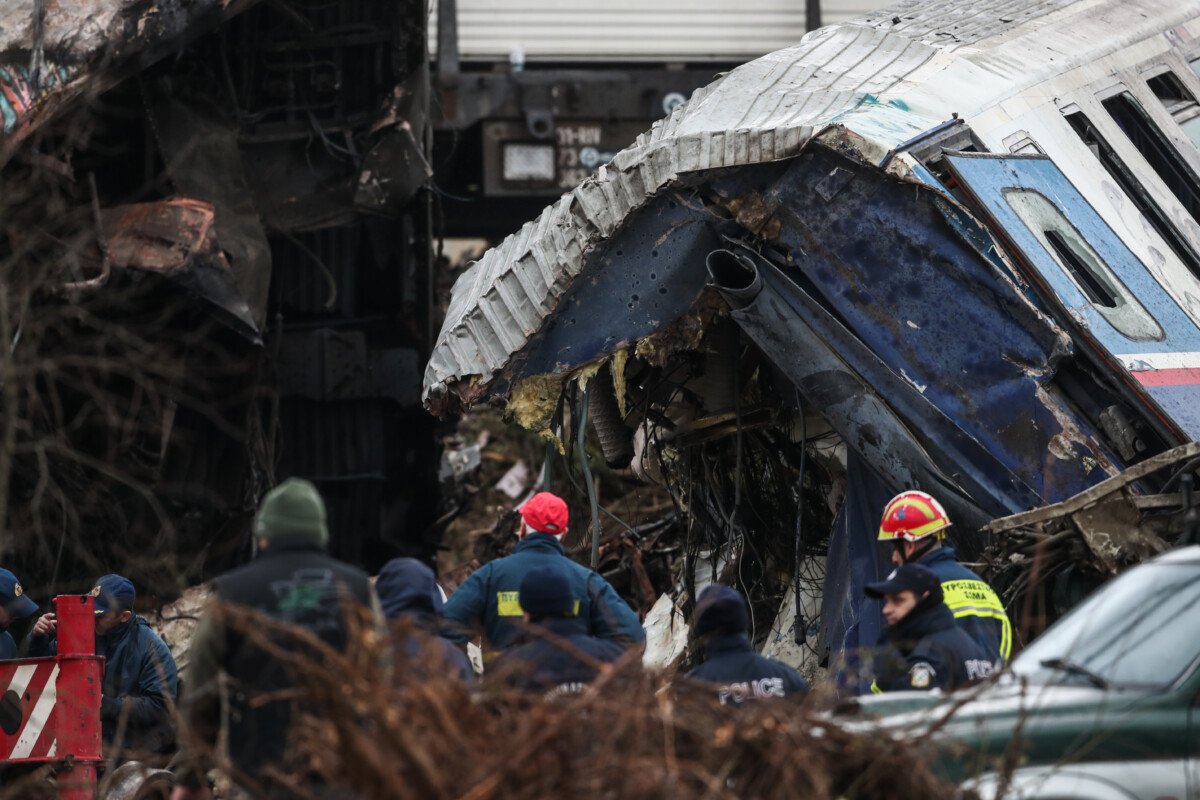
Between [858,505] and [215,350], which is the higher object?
[215,350]

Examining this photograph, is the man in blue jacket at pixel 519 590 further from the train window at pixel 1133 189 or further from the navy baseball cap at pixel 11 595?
the train window at pixel 1133 189

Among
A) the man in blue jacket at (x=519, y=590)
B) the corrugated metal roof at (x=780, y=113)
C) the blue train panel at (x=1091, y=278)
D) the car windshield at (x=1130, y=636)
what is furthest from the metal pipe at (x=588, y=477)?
the car windshield at (x=1130, y=636)

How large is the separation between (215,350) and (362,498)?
7.06 feet

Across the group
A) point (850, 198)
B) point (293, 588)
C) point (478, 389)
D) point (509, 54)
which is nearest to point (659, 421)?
point (478, 389)

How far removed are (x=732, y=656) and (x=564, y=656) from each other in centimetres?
60

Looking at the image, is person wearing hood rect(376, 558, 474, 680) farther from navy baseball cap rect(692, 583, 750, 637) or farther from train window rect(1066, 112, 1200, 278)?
train window rect(1066, 112, 1200, 278)

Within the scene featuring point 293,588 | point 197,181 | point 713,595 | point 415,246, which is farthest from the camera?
point 415,246

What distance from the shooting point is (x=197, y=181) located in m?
10.4

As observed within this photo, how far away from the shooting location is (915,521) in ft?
19.2

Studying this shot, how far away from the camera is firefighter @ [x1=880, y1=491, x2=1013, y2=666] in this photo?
550 centimetres

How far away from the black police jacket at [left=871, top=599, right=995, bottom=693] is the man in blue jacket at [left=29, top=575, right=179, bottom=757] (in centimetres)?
378

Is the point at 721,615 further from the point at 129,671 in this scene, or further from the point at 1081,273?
the point at 129,671

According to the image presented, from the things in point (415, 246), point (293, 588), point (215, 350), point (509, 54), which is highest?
point (509, 54)

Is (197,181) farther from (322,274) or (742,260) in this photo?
(742,260)
